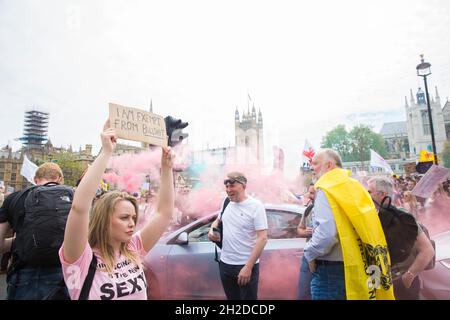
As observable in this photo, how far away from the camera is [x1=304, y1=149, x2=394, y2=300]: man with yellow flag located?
2.14m

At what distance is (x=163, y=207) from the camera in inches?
75.2

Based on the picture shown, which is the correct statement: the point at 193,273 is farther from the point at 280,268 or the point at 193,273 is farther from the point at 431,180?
the point at 431,180

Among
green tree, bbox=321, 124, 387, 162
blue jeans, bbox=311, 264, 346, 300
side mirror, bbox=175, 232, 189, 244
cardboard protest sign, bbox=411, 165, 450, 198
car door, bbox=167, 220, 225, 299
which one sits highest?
green tree, bbox=321, 124, 387, 162

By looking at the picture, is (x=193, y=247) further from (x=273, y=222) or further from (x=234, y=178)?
(x=234, y=178)

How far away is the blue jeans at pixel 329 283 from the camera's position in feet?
7.41

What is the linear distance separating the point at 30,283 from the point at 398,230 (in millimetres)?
3311

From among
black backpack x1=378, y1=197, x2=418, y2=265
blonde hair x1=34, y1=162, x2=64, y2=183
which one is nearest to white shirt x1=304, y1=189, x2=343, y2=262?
black backpack x1=378, y1=197, x2=418, y2=265

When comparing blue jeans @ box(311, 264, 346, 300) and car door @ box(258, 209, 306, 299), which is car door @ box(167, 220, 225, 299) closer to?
car door @ box(258, 209, 306, 299)

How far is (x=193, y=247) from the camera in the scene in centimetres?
388

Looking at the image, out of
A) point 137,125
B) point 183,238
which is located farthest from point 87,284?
point 183,238

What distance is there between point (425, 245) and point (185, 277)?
2779 mm

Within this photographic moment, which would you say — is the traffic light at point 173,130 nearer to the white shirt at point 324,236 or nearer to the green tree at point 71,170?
the white shirt at point 324,236

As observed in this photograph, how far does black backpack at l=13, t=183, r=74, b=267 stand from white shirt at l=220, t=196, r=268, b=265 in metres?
1.59
